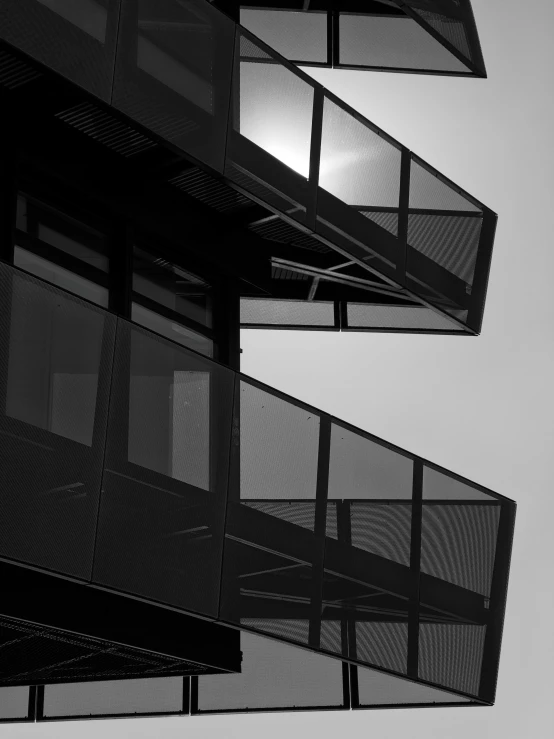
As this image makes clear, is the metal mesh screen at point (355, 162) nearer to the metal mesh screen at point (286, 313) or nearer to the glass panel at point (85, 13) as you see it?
the glass panel at point (85, 13)

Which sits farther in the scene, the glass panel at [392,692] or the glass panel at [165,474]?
the glass panel at [392,692]

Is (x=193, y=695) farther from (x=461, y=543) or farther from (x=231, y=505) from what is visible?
(x=231, y=505)

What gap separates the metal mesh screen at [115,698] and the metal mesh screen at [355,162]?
518cm

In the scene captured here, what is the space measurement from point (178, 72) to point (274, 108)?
1298mm

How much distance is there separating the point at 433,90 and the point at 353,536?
33.7 m

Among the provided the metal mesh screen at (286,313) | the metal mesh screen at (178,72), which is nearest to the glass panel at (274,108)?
the metal mesh screen at (178,72)

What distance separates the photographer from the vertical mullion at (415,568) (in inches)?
577

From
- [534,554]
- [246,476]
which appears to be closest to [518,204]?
[534,554]

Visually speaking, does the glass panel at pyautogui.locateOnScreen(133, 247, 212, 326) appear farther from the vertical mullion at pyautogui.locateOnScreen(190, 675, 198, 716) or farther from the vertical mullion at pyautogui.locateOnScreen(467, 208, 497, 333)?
the vertical mullion at pyautogui.locateOnScreen(190, 675, 198, 716)

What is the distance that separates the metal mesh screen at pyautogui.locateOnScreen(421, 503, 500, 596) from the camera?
14.9m

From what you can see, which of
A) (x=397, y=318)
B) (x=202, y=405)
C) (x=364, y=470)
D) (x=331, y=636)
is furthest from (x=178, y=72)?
(x=397, y=318)

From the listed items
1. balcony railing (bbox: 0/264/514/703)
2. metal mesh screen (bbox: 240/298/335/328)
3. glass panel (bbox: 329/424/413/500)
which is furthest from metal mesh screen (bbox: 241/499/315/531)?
metal mesh screen (bbox: 240/298/335/328)

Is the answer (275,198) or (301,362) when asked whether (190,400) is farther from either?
(301,362)

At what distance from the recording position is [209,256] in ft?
49.0
